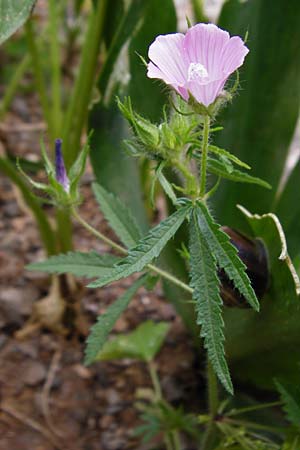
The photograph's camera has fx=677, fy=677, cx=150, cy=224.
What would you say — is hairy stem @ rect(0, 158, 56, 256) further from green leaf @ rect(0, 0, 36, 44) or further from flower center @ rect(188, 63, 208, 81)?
flower center @ rect(188, 63, 208, 81)

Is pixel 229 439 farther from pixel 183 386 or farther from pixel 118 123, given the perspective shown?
pixel 118 123

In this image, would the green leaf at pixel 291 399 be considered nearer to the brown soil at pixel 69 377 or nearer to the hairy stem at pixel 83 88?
the brown soil at pixel 69 377

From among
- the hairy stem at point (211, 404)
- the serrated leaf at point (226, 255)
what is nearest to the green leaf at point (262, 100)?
the hairy stem at point (211, 404)

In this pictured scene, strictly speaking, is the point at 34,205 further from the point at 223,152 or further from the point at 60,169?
the point at 223,152

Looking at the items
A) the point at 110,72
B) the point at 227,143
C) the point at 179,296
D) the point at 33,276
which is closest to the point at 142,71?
the point at 110,72

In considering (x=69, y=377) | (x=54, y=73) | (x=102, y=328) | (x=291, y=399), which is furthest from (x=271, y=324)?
(x=54, y=73)

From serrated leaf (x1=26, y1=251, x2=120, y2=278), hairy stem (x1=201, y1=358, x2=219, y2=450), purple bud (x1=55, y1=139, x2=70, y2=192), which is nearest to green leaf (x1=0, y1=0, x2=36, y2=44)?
purple bud (x1=55, y1=139, x2=70, y2=192)
